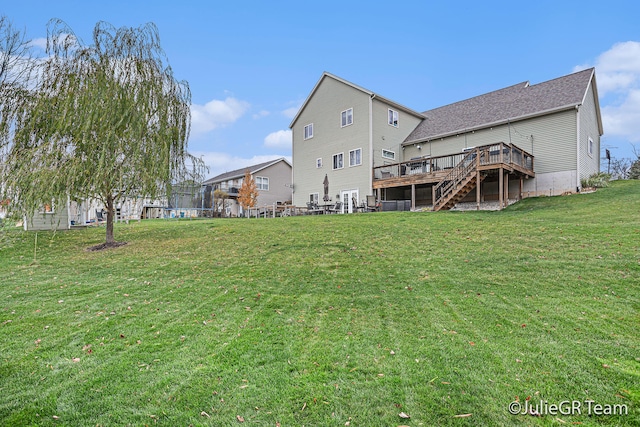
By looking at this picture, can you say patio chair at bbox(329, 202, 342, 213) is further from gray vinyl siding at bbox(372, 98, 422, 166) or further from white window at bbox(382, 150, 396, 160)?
white window at bbox(382, 150, 396, 160)

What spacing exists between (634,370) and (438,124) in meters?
20.8

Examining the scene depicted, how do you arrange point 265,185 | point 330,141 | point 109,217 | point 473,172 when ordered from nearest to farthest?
1. point 109,217
2. point 473,172
3. point 330,141
4. point 265,185

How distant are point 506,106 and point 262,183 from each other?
2271cm

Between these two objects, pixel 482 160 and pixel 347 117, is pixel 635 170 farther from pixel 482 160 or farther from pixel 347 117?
pixel 347 117

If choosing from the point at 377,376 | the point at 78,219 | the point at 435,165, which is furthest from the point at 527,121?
the point at 78,219

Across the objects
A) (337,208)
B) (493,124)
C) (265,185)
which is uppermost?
(493,124)

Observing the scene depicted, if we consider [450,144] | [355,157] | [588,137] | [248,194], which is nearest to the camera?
[588,137]

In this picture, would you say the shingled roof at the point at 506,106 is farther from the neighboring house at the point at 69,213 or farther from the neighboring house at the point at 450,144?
the neighboring house at the point at 69,213

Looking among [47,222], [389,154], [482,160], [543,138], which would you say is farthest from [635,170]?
[47,222]

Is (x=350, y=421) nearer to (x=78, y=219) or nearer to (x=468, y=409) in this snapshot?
(x=468, y=409)

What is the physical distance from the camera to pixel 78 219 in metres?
17.0

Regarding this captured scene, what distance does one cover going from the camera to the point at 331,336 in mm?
3746

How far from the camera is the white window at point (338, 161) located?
21.8 meters

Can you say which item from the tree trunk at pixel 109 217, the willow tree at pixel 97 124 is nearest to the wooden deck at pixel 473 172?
the willow tree at pixel 97 124
